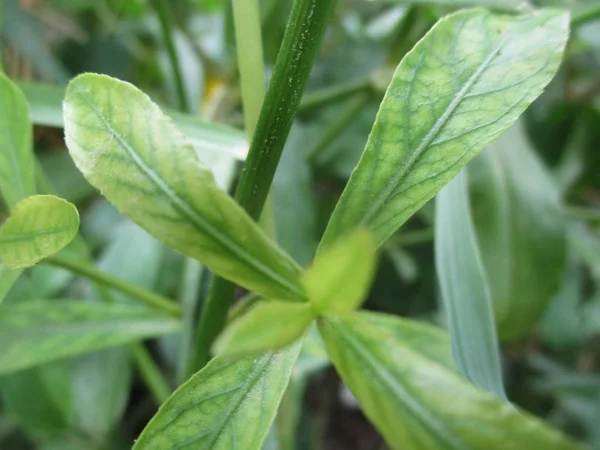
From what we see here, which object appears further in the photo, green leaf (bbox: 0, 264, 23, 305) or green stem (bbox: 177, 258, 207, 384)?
green stem (bbox: 177, 258, 207, 384)

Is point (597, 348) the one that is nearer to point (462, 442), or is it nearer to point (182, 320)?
point (182, 320)

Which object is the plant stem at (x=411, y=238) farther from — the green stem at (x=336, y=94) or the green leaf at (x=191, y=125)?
the green leaf at (x=191, y=125)

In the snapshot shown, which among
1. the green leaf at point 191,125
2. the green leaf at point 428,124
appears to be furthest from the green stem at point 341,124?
the green leaf at point 428,124

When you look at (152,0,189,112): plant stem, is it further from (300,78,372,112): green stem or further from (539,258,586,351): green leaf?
(539,258,586,351): green leaf

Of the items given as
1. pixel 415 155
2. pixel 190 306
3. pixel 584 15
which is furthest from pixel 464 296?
pixel 584 15

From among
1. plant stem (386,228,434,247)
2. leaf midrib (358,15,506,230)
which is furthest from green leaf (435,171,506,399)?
plant stem (386,228,434,247)

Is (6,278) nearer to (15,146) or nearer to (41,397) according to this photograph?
(15,146)
